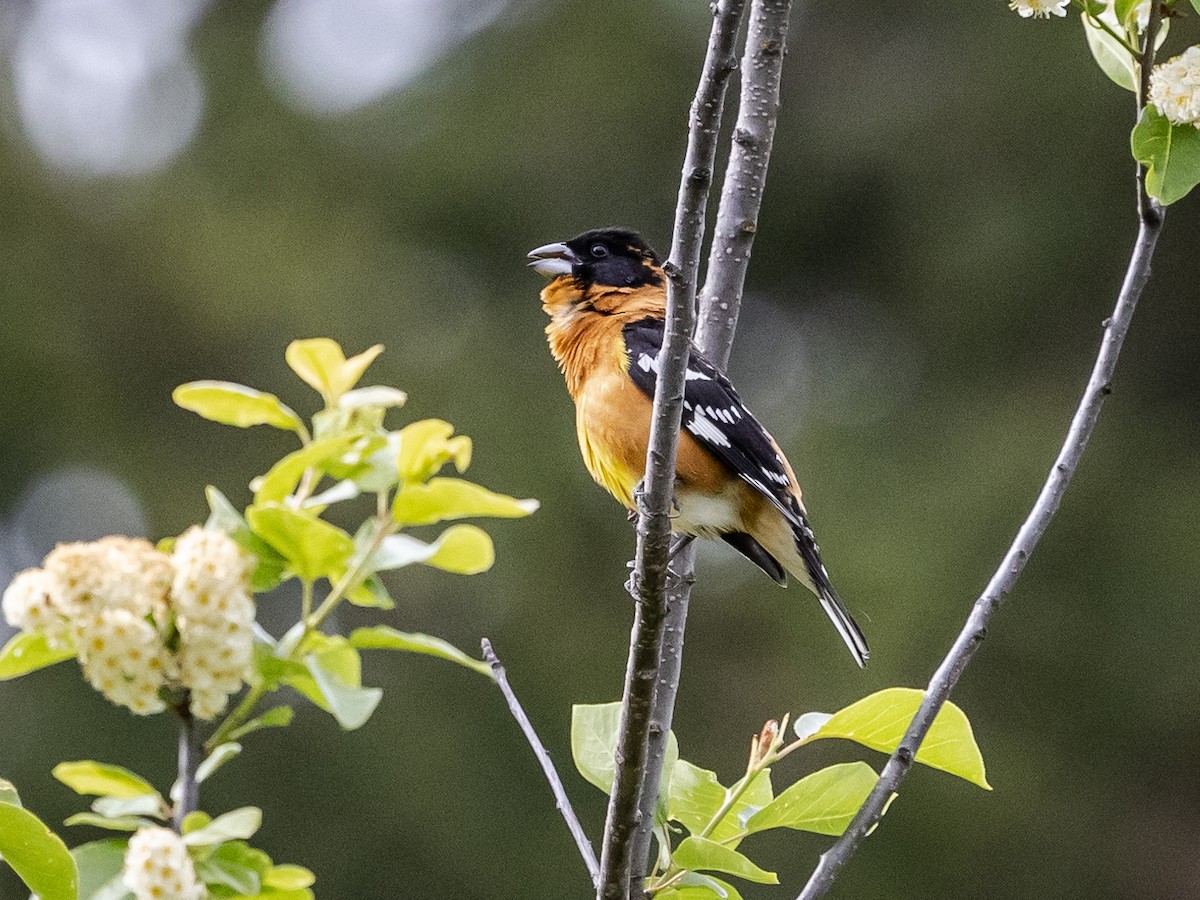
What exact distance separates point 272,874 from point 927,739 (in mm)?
985

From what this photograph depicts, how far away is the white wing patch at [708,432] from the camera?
3596mm

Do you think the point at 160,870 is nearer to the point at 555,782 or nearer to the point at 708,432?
the point at 555,782

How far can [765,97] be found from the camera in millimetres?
2783

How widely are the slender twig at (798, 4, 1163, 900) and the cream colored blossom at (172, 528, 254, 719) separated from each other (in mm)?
1018

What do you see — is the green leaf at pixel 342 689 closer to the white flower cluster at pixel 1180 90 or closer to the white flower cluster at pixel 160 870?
the white flower cluster at pixel 160 870

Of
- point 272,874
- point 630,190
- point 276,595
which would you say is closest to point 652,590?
point 272,874

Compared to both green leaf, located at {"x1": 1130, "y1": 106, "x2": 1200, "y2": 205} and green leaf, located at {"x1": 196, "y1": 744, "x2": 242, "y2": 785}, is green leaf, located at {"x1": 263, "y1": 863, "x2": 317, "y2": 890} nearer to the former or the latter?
green leaf, located at {"x1": 196, "y1": 744, "x2": 242, "y2": 785}

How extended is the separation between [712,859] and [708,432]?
1.79 m

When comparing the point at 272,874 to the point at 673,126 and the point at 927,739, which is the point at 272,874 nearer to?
the point at 927,739

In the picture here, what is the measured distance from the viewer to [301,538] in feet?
4.35

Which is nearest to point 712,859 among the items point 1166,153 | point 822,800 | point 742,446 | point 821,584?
point 822,800

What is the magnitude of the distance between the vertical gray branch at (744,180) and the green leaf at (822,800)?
1072 millimetres

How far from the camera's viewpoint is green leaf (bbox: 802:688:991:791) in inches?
78.2

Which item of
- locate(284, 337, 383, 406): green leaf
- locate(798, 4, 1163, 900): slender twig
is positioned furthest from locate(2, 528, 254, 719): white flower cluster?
locate(798, 4, 1163, 900): slender twig
